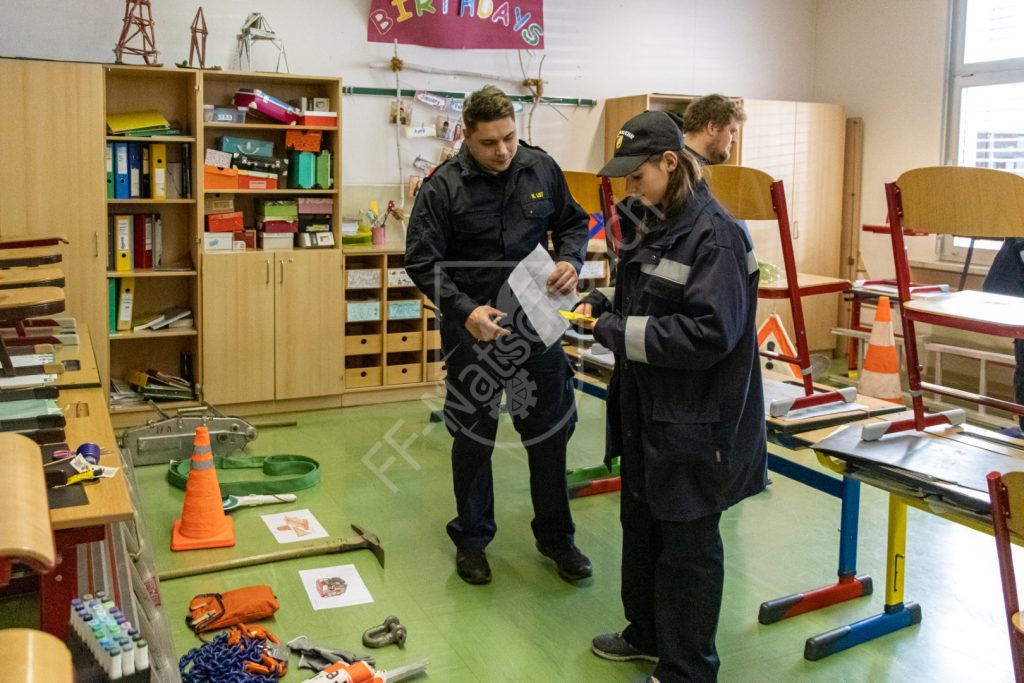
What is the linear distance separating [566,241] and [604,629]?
125 centimetres

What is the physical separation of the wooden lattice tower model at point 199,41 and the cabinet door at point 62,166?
0.58m

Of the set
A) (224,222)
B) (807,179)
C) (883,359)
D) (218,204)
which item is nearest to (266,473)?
(224,222)

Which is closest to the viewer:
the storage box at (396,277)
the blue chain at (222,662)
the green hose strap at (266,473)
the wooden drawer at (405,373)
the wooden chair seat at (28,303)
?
the blue chain at (222,662)

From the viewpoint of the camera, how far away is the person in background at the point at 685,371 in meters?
2.27

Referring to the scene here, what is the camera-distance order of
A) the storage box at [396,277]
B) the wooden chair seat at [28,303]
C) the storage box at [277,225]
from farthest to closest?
the storage box at [396,277]
the storage box at [277,225]
the wooden chair seat at [28,303]

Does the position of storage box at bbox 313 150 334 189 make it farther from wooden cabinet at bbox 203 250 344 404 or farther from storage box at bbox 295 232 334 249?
wooden cabinet at bbox 203 250 344 404

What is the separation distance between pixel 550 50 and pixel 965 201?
449cm

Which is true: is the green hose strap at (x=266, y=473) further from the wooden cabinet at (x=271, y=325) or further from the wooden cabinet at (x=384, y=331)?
the wooden cabinet at (x=384, y=331)

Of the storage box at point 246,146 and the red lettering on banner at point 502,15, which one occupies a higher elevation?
the red lettering on banner at point 502,15

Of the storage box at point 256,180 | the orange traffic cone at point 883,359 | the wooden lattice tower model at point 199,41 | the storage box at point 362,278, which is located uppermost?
the wooden lattice tower model at point 199,41

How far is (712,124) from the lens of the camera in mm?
3537

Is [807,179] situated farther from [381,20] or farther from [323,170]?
[323,170]

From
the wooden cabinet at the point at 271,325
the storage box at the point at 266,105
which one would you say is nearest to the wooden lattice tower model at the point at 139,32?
the storage box at the point at 266,105

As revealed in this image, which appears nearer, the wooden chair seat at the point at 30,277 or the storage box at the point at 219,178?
the wooden chair seat at the point at 30,277
